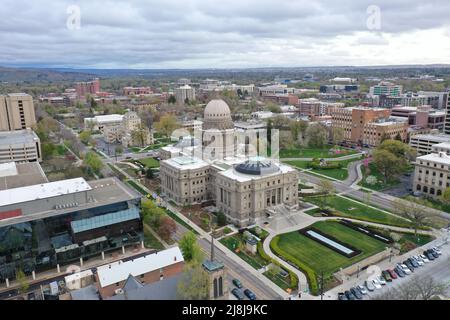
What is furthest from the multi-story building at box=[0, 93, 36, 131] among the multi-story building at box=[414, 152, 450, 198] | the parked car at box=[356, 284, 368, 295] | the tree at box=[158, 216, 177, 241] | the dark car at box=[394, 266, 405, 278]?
the dark car at box=[394, 266, 405, 278]

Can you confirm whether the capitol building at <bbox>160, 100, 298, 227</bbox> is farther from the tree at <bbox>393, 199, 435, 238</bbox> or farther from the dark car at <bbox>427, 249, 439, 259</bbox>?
the dark car at <bbox>427, 249, 439, 259</bbox>

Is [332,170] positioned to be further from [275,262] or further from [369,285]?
[369,285]

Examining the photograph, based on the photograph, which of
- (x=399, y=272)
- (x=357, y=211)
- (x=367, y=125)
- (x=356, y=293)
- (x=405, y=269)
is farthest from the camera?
(x=367, y=125)

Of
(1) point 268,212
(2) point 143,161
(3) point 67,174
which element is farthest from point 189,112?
(1) point 268,212

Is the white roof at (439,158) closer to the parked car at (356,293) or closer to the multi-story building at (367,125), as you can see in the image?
the multi-story building at (367,125)

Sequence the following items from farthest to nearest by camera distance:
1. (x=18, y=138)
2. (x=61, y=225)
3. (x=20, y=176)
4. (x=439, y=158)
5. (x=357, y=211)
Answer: (x=18, y=138)
(x=439, y=158)
(x=20, y=176)
(x=357, y=211)
(x=61, y=225)

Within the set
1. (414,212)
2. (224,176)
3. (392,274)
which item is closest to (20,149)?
(224,176)

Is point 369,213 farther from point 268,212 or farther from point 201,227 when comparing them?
point 201,227
